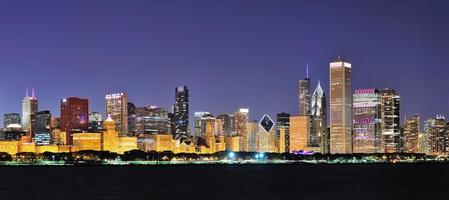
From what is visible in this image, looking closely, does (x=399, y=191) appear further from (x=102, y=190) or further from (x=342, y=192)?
(x=102, y=190)

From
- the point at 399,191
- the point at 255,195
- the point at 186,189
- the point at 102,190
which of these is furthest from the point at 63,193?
the point at 399,191

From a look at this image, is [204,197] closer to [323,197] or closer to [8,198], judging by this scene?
[323,197]

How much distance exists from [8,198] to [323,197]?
36.6 meters

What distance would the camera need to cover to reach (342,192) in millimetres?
99375

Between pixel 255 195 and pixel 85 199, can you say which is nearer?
pixel 85 199

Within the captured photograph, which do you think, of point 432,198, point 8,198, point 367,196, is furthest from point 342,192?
point 8,198

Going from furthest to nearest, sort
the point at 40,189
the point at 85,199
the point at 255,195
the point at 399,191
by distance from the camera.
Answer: the point at 40,189 < the point at 399,191 < the point at 255,195 < the point at 85,199

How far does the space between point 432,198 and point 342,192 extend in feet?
43.5

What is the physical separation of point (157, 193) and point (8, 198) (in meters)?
18.3

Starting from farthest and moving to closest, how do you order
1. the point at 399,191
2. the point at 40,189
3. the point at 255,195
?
the point at 40,189, the point at 399,191, the point at 255,195

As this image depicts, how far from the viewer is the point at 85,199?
8844 centimetres

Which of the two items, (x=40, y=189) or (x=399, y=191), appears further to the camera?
(x=40, y=189)

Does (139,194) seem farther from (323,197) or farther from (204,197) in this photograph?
(323,197)

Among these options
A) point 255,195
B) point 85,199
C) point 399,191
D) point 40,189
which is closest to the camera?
point 85,199
